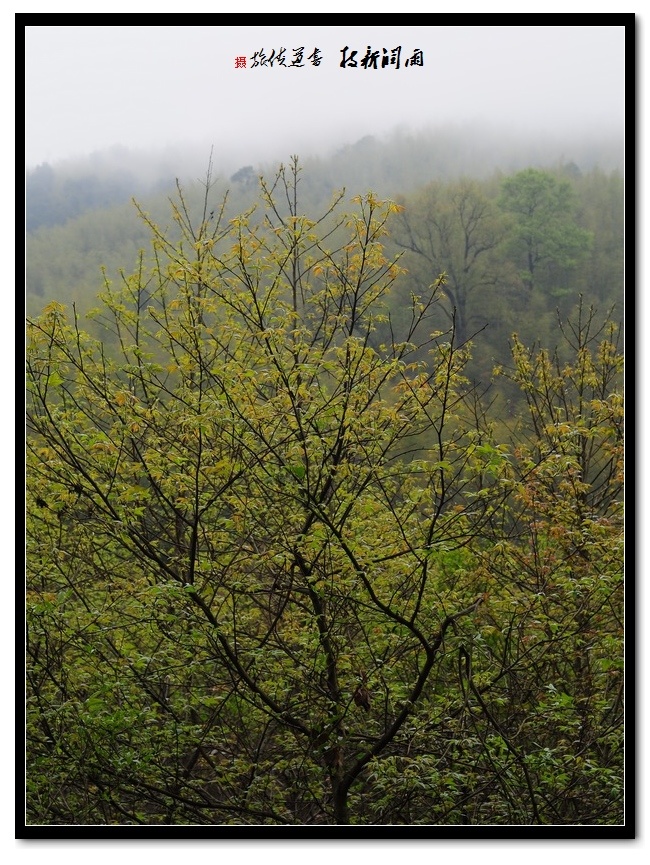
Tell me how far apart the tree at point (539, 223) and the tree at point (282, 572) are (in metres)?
0.64

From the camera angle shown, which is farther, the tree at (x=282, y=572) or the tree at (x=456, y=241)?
the tree at (x=456, y=241)

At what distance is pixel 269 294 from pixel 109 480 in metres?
1.20

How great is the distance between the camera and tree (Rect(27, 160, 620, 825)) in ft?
12.3

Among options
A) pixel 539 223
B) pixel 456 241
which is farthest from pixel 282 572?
pixel 539 223

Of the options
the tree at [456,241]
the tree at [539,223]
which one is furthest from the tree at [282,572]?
the tree at [539,223]

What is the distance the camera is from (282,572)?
3.94m

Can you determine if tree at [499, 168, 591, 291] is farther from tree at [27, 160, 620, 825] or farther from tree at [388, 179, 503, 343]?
tree at [27, 160, 620, 825]

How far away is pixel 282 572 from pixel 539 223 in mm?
2252

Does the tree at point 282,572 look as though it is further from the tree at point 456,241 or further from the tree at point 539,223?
the tree at point 539,223

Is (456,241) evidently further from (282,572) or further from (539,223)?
(282,572)

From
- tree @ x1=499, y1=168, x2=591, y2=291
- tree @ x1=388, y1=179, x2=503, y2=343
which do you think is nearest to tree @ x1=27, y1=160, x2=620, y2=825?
tree @ x1=388, y1=179, x2=503, y2=343

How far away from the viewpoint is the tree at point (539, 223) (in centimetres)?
423

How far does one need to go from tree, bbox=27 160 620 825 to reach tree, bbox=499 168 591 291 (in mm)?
636
